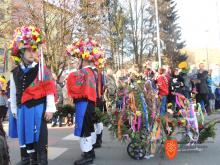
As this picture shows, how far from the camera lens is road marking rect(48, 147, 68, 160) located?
8078mm

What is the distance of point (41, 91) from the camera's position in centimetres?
625

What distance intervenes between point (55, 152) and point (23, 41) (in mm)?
2838

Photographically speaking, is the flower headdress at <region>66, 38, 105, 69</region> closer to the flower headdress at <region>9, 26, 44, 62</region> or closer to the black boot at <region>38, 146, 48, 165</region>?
the flower headdress at <region>9, 26, 44, 62</region>

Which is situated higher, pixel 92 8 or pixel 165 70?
pixel 92 8

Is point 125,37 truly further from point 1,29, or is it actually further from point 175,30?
point 175,30

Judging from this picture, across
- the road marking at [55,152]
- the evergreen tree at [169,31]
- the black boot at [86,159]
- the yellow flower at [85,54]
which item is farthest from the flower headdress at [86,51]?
the evergreen tree at [169,31]

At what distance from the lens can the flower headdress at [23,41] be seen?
6391mm

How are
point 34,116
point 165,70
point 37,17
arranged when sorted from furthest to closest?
point 37,17
point 165,70
point 34,116

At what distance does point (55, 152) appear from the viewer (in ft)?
27.8

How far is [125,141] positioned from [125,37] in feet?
91.4

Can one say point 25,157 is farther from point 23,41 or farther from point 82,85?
point 23,41

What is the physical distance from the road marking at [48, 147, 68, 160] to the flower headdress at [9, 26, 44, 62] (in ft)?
7.53

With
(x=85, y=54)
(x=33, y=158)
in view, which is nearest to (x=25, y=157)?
(x=33, y=158)

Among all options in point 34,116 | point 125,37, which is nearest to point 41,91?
point 34,116
